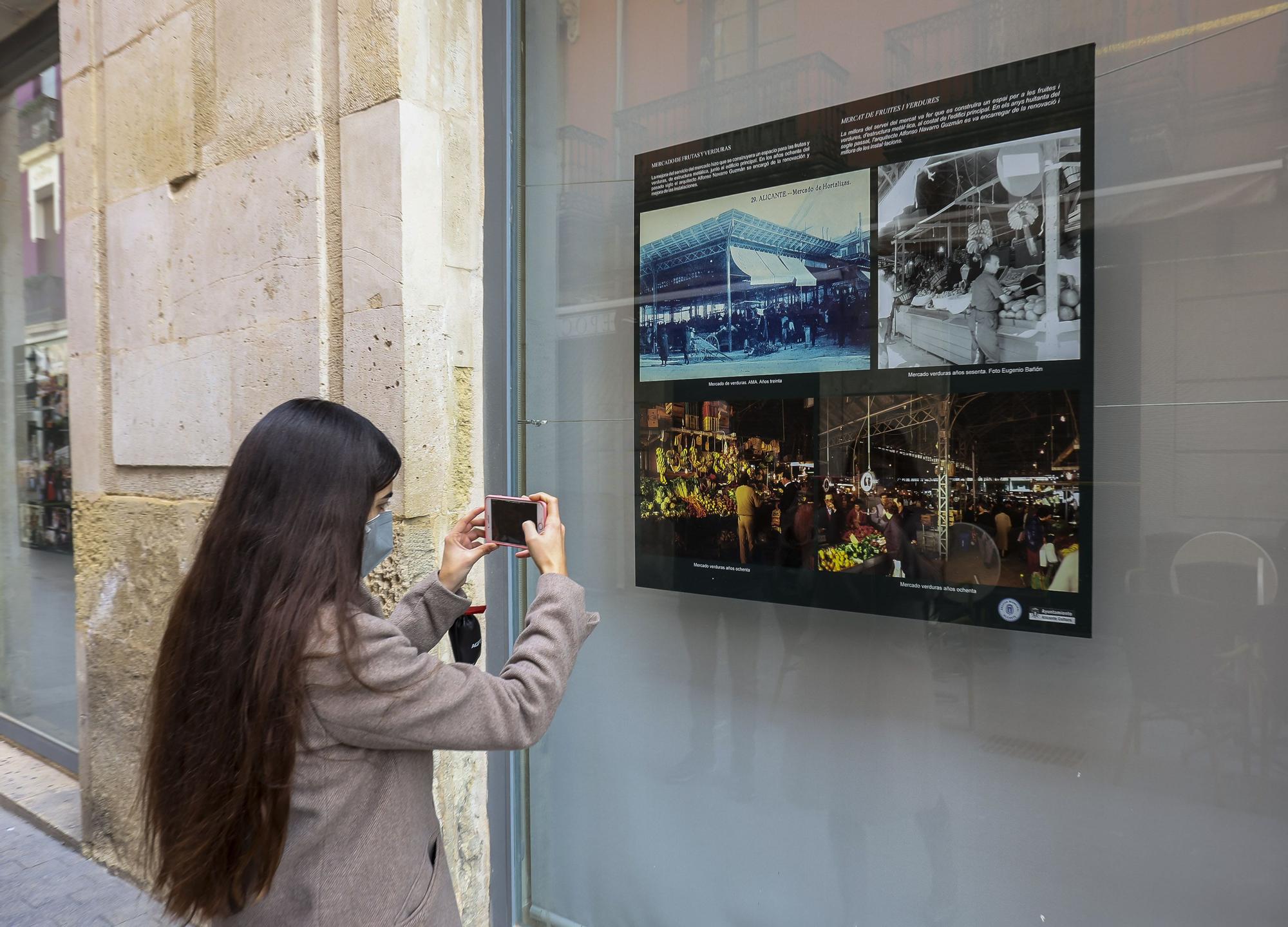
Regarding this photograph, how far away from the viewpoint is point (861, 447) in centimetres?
234

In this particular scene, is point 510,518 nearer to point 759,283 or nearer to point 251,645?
point 251,645

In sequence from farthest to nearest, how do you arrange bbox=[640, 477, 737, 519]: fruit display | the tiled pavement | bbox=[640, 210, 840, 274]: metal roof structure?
1. the tiled pavement
2. bbox=[640, 477, 737, 519]: fruit display
3. bbox=[640, 210, 840, 274]: metal roof structure

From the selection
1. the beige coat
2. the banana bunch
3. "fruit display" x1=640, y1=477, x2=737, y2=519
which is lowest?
the beige coat

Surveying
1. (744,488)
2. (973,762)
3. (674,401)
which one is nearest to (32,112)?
(674,401)

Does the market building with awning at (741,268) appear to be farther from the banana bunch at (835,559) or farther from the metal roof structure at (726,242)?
the banana bunch at (835,559)

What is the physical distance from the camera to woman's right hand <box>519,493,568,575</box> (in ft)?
5.61

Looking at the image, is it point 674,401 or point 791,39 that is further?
point 674,401

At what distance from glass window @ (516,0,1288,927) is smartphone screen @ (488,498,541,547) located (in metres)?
0.94

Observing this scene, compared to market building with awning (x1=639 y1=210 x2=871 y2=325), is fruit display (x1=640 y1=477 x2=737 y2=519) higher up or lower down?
lower down

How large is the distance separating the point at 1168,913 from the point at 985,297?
4.94 ft

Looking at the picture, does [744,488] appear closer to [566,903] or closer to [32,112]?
[566,903]

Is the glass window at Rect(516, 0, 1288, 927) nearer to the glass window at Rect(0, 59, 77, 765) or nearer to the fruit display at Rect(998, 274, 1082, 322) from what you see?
the fruit display at Rect(998, 274, 1082, 322)

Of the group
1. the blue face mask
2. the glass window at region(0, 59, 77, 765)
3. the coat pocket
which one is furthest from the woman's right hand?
the glass window at region(0, 59, 77, 765)

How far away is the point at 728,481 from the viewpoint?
262 cm
